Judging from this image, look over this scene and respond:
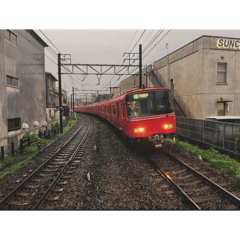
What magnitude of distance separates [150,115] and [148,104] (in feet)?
1.58

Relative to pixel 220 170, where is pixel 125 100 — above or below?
above

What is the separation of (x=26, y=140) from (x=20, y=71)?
4475 mm

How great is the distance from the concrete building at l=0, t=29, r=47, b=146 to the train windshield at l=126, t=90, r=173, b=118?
253 inches

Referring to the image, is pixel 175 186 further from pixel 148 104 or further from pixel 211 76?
pixel 211 76

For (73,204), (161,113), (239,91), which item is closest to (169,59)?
(239,91)

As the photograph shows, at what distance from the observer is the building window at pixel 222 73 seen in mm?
13188

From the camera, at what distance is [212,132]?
929 cm

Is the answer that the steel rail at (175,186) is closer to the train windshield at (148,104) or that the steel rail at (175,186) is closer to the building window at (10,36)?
the train windshield at (148,104)

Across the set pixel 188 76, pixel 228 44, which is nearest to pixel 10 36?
pixel 188 76

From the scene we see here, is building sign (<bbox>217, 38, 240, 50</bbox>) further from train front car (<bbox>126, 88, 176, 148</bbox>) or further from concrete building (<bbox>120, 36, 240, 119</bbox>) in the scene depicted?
train front car (<bbox>126, 88, 176, 148</bbox>)

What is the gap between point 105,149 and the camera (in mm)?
10039

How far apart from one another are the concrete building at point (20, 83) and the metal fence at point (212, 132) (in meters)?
10.4

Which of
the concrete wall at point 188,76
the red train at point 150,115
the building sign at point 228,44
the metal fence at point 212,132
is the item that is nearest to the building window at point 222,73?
the building sign at point 228,44

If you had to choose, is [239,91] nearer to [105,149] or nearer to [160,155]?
[160,155]
